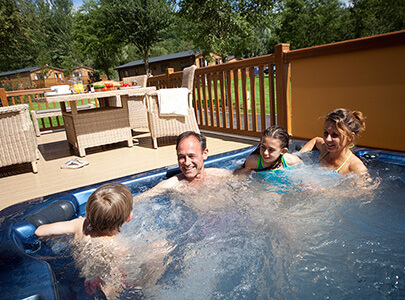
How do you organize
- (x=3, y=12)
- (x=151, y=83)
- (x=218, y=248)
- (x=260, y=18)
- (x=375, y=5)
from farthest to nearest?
(x=375, y=5), (x=3, y=12), (x=260, y=18), (x=151, y=83), (x=218, y=248)

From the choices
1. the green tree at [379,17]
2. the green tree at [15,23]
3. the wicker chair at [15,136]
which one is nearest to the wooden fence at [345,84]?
the wicker chair at [15,136]

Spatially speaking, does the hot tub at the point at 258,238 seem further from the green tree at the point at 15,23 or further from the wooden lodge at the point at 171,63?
the wooden lodge at the point at 171,63

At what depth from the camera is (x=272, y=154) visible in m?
2.45

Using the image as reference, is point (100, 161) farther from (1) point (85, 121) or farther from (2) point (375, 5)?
(2) point (375, 5)

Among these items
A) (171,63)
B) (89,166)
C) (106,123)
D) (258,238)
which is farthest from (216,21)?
(171,63)

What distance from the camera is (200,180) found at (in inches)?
103

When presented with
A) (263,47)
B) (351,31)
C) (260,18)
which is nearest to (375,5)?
(351,31)

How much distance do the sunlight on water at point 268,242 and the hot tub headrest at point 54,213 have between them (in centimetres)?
48

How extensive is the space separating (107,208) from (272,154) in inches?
57.5

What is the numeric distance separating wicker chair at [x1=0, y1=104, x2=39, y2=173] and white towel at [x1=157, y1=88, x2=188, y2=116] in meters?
1.81

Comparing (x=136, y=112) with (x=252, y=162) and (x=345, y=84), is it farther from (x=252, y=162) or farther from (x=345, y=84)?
(x=345, y=84)

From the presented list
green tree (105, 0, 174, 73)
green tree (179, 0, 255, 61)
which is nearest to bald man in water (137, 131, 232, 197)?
green tree (179, 0, 255, 61)

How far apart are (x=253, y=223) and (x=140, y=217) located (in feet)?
2.81

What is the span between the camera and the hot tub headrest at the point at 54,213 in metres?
2.00
